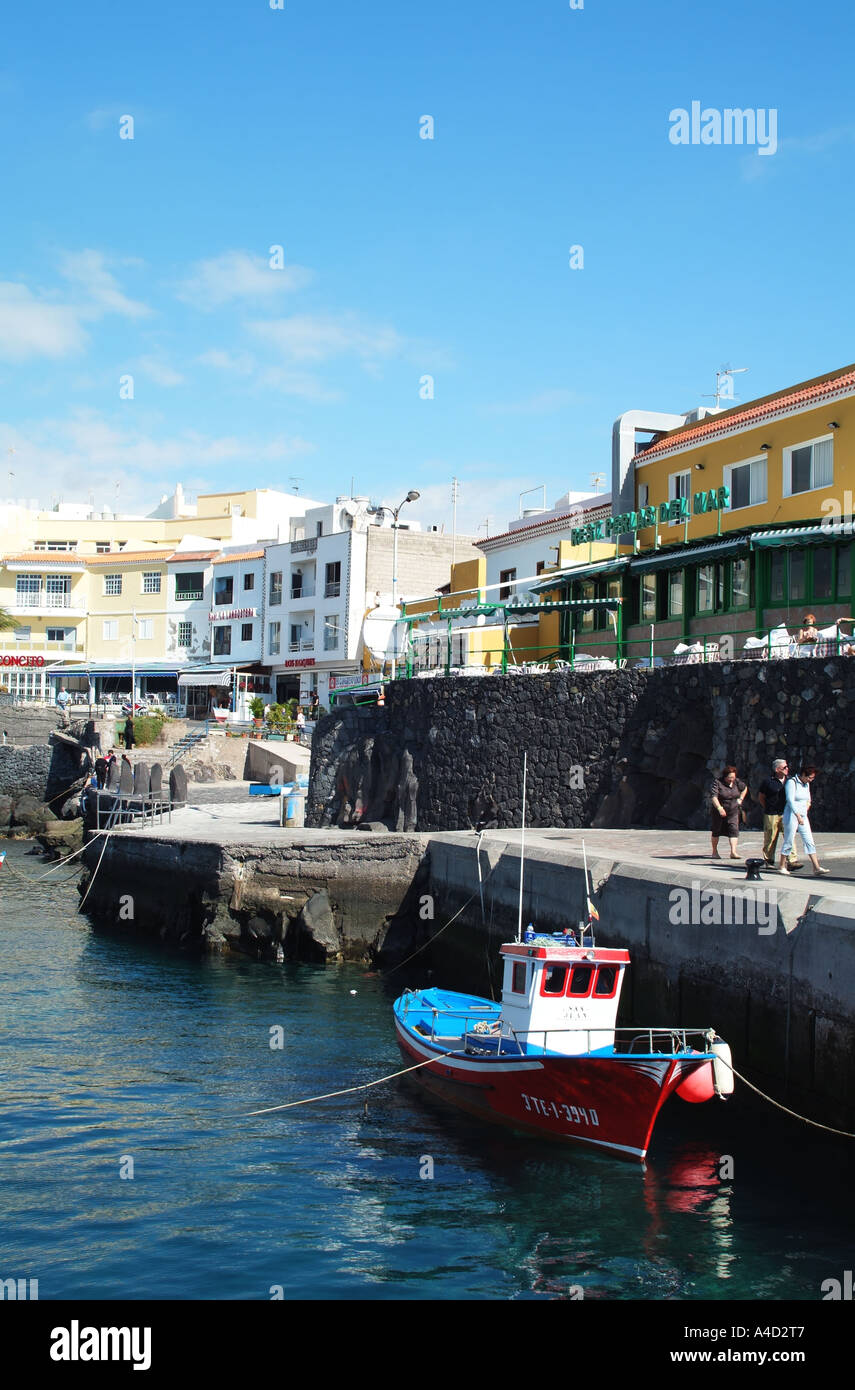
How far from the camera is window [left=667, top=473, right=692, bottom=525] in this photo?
32938mm

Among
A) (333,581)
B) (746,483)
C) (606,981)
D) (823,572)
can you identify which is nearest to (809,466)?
(746,483)

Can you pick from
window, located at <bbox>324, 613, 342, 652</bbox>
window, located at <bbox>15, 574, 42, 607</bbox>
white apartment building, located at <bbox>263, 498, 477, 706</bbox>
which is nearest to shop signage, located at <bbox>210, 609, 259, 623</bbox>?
white apartment building, located at <bbox>263, 498, 477, 706</bbox>

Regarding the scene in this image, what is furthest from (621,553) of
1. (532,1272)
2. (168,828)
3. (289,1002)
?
(532,1272)

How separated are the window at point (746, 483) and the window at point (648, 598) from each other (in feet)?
9.10

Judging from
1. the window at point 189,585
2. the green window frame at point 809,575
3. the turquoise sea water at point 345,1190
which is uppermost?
the window at point 189,585

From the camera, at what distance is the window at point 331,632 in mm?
58219

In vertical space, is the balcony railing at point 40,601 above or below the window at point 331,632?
above

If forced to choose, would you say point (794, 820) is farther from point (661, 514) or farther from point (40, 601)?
point (40, 601)

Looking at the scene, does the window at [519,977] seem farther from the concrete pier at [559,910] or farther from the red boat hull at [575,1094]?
the concrete pier at [559,910]

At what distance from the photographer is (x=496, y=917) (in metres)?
21.1

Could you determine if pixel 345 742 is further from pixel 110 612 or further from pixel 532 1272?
pixel 110 612

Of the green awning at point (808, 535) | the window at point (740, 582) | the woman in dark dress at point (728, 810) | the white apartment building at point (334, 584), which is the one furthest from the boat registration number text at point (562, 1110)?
the white apartment building at point (334, 584)

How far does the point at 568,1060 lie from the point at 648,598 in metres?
20.4

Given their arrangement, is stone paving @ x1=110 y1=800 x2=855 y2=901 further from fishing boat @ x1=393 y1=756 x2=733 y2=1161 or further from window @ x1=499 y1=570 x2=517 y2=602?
window @ x1=499 y1=570 x2=517 y2=602
